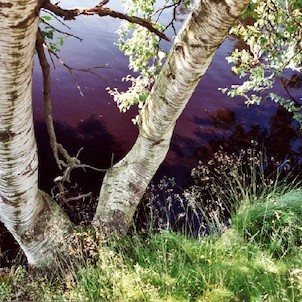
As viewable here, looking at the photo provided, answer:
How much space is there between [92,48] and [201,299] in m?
8.39

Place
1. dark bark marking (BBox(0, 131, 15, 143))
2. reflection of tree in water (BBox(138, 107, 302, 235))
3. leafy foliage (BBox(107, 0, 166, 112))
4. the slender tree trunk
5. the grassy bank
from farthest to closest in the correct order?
1. reflection of tree in water (BBox(138, 107, 302, 235))
2. leafy foliage (BBox(107, 0, 166, 112))
3. the grassy bank
4. dark bark marking (BBox(0, 131, 15, 143))
5. the slender tree trunk

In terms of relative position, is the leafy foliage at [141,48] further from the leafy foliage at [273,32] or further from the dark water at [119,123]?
the dark water at [119,123]

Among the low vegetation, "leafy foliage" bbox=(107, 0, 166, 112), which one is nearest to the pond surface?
"leafy foliage" bbox=(107, 0, 166, 112)

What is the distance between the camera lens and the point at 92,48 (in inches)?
391

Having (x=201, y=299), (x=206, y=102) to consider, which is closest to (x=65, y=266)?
(x=201, y=299)

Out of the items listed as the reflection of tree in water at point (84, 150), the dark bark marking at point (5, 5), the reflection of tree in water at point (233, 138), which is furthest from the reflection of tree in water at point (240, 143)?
the dark bark marking at point (5, 5)

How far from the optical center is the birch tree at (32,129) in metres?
1.96

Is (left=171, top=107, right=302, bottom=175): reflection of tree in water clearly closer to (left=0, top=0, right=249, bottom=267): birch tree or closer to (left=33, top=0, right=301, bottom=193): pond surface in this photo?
(left=33, top=0, right=301, bottom=193): pond surface

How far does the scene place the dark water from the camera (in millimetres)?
7285

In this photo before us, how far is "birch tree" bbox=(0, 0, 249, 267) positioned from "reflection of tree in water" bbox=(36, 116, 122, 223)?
3.07 meters

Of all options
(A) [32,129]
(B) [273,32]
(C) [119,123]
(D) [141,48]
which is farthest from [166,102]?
(C) [119,123]

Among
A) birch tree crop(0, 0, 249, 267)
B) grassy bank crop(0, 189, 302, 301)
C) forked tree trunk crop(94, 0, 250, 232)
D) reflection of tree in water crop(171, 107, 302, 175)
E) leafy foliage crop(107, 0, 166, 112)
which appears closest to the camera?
birch tree crop(0, 0, 249, 267)

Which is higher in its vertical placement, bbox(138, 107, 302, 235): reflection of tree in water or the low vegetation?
bbox(138, 107, 302, 235): reflection of tree in water

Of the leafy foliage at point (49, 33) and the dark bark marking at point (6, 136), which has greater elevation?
the leafy foliage at point (49, 33)
